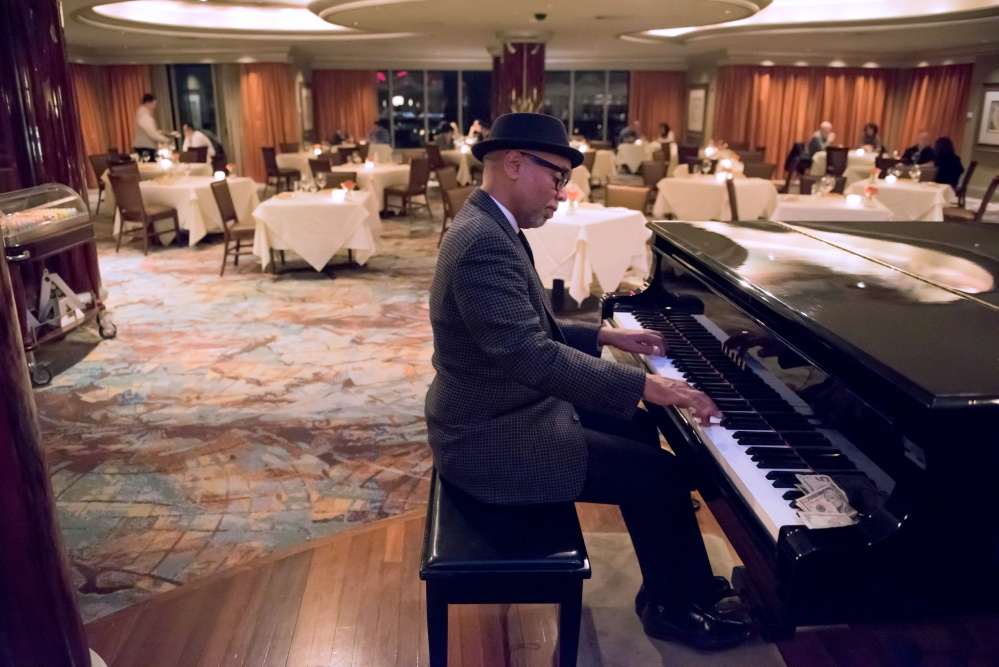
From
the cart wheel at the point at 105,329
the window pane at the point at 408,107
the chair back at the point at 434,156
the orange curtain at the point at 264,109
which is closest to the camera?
the cart wheel at the point at 105,329

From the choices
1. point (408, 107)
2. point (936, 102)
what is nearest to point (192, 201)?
point (408, 107)

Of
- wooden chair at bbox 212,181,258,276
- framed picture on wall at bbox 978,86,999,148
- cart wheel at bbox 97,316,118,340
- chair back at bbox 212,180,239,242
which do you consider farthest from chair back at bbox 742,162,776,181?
cart wheel at bbox 97,316,118,340

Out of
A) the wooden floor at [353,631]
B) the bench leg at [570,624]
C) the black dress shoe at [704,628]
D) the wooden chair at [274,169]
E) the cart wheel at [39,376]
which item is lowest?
the wooden floor at [353,631]

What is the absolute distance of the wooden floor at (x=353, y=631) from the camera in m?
2.01

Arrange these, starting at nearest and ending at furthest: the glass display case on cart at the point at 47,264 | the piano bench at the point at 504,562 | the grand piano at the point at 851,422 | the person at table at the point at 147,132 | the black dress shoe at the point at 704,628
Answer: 1. the grand piano at the point at 851,422
2. the piano bench at the point at 504,562
3. the black dress shoe at the point at 704,628
4. the glass display case on cart at the point at 47,264
5. the person at table at the point at 147,132

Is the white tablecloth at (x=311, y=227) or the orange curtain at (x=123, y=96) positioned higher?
the orange curtain at (x=123, y=96)

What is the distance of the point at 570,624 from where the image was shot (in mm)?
1674

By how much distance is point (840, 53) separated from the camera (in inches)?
572

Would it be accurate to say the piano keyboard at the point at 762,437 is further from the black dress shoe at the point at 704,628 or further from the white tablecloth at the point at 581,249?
the white tablecloth at the point at 581,249

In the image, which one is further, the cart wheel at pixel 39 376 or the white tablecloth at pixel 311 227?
the white tablecloth at pixel 311 227

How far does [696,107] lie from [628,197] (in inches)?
440

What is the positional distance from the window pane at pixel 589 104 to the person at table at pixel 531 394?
16.1 m

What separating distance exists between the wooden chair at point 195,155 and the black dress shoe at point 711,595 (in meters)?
9.90

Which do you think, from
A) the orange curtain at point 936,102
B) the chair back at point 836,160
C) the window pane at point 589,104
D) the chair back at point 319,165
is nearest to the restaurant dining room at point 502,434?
the chair back at point 319,165
